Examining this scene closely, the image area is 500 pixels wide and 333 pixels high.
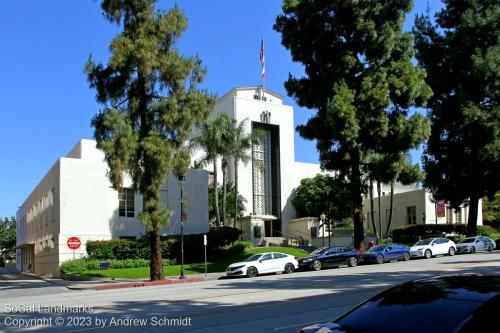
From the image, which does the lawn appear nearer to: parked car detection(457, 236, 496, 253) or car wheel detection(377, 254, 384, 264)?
car wheel detection(377, 254, 384, 264)

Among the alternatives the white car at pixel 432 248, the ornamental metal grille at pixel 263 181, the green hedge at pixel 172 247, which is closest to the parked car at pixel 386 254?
the white car at pixel 432 248

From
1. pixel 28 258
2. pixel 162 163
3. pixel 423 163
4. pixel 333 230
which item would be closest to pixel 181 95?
pixel 162 163

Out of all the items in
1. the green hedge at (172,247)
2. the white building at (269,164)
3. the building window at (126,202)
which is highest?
the white building at (269,164)

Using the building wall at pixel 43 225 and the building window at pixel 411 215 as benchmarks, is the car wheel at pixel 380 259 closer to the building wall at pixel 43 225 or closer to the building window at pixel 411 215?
the building wall at pixel 43 225

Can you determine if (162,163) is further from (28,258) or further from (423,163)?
(28,258)

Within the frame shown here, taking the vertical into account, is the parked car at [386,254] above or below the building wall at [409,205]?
below

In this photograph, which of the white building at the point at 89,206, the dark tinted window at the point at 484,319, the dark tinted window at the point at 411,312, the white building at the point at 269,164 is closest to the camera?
the dark tinted window at the point at 484,319

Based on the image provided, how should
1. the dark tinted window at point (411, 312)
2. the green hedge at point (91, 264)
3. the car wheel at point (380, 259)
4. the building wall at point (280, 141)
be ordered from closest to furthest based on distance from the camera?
the dark tinted window at point (411, 312) → the car wheel at point (380, 259) → the green hedge at point (91, 264) → the building wall at point (280, 141)

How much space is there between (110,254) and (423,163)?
28954mm

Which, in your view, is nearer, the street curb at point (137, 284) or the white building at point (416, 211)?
the street curb at point (137, 284)

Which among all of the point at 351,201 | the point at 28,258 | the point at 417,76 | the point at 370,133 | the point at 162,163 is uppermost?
the point at 417,76

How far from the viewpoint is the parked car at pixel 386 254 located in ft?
115

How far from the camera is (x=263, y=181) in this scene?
220 feet

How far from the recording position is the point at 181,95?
29.7m
